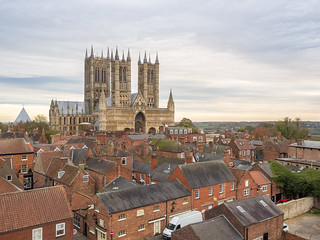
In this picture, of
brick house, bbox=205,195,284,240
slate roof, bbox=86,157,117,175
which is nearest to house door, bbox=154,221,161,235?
brick house, bbox=205,195,284,240

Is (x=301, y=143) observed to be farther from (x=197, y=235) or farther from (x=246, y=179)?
(x=197, y=235)

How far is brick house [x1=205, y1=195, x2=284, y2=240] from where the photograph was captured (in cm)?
2155

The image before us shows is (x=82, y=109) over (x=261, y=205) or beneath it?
over

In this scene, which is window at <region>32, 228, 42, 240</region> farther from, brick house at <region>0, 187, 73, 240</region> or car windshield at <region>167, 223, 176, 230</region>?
car windshield at <region>167, 223, 176, 230</region>

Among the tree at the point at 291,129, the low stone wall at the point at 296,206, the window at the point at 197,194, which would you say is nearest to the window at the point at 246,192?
the low stone wall at the point at 296,206

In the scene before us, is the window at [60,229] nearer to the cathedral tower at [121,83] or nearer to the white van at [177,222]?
the white van at [177,222]

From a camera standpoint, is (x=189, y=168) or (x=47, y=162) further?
(x=47, y=162)

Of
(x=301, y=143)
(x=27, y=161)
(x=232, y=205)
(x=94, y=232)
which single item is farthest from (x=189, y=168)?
(x=301, y=143)

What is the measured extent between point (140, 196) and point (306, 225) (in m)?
18.4

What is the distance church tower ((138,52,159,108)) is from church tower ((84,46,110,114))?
88.1ft

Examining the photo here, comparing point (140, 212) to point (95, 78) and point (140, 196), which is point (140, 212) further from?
point (95, 78)

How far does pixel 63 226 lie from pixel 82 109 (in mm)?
129057

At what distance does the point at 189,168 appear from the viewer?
30.0m

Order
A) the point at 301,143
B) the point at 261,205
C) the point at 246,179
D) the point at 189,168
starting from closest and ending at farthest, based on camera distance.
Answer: the point at 261,205 → the point at 189,168 → the point at 246,179 → the point at 301,143
